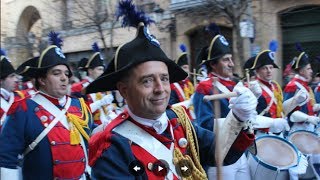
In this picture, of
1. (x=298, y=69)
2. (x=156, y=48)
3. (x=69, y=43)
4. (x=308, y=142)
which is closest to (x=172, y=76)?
(x=156, y=48)

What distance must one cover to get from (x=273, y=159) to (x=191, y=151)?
2219 millimetres

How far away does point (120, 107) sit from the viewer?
7.82 meters

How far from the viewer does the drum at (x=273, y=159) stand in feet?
15.6

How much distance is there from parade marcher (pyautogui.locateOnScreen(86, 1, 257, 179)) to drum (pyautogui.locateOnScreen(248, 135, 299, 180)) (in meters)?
2.00

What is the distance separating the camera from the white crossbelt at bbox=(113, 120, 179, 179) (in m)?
2.70

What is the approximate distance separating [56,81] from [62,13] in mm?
16045

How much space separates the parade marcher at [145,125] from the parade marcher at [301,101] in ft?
12.9

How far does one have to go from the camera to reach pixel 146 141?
8.93ft

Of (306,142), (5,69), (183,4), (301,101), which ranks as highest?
(183,4)

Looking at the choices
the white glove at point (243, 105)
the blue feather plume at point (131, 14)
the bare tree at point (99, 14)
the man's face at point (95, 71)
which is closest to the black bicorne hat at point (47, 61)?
the blue feather plume at point (131, 14)

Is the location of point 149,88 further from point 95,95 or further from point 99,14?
point 99,14

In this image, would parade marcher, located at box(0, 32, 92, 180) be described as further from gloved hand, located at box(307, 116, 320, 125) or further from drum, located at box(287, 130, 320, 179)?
gloved hand, located at box(307, 116, 320, 125)

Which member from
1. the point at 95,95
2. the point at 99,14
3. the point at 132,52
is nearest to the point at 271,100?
the point at 95,95

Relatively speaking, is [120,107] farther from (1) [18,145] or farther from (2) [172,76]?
(2) [172,76]
